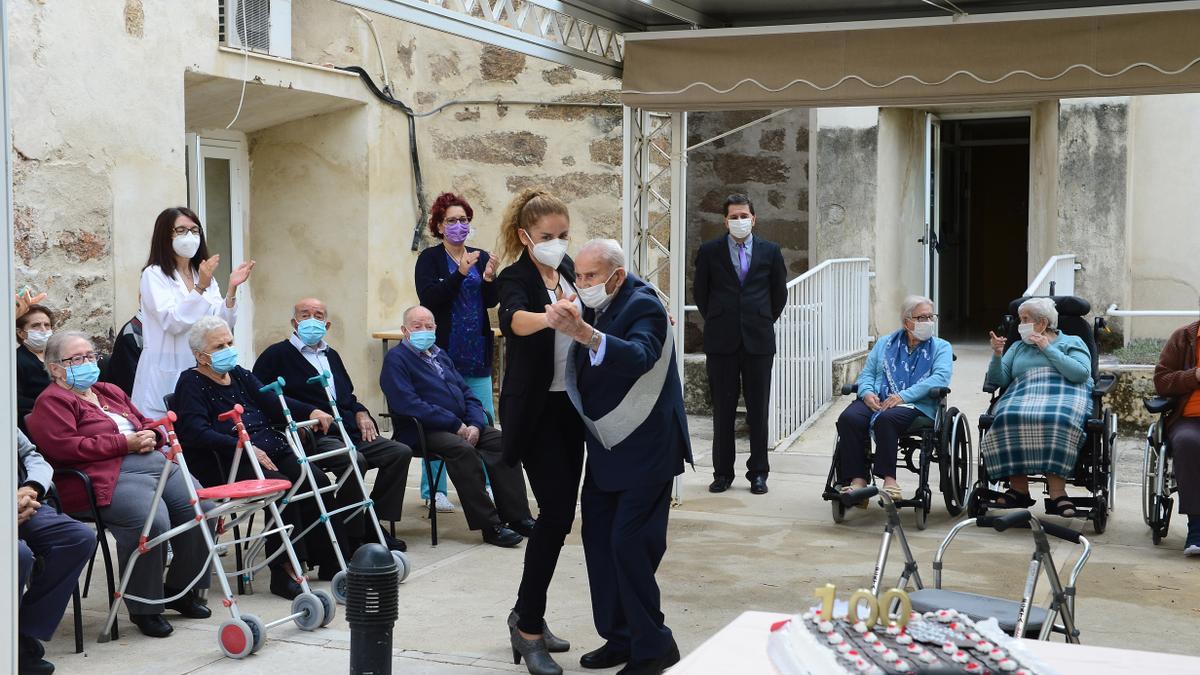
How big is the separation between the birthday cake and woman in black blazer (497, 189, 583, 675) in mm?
1806

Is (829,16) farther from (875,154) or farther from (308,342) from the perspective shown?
(875,154)

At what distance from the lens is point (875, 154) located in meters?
11.9

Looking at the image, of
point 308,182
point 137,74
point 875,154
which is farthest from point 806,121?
point 137,74

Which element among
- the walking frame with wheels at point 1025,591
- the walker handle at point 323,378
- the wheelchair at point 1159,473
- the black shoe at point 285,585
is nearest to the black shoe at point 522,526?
the walker handle at point 323,378

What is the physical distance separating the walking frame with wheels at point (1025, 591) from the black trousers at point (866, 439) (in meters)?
2.68

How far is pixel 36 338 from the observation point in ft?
19.3

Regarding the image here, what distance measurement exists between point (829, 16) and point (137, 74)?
3761 mm

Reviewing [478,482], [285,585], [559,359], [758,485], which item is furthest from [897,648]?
[758,485]

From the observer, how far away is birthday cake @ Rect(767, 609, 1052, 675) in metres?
2.62

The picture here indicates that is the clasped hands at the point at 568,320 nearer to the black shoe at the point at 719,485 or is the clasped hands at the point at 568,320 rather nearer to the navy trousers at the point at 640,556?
the navy trousers at the point at 640,556

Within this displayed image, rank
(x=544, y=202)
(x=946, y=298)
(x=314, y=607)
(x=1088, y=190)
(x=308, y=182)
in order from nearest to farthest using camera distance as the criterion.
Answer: (x=544, y=202) < (x=314, y=607) < (x=308, y=182) < (x=1088, y=190) < (x=946, y=298)

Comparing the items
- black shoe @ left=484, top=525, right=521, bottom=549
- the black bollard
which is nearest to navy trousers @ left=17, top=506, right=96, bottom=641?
the black bollard

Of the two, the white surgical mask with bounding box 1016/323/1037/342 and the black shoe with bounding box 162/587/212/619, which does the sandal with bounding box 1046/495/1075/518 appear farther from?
the black shoe with bounding box 162/587/212/619

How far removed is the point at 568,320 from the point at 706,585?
2.26 meters
